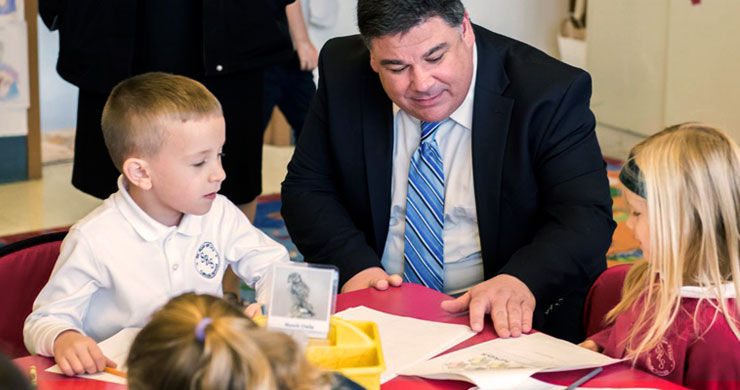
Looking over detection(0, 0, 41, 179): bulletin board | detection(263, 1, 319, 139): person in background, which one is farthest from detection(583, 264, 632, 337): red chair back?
detection(0, 0, 41, 179): bulletin board

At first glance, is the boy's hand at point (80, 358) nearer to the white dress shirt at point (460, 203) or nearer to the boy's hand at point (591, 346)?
the boy's hand at point (591, 346)

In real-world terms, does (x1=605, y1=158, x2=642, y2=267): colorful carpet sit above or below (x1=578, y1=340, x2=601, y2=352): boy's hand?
below

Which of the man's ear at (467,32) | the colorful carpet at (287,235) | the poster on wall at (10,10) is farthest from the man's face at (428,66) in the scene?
the poster on wall at (10,10)

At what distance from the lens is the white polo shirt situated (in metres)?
1.79

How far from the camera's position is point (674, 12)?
5980 mm

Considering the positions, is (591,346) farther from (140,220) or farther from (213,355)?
(213,355)

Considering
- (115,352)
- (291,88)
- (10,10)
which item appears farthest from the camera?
(10,10)

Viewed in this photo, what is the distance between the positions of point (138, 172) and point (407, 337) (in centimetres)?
66

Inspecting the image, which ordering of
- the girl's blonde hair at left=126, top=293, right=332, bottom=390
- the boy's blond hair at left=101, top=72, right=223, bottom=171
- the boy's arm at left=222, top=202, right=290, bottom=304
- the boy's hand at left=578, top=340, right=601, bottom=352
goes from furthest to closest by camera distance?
the boy's arm at left=222, top=202, right=290, bottom=304
the boy's blond hair at left=101, top=72, right=223, bottom=171
the boy's hand at left=578, top=340, right=601, bottom=352
the girl's blonde hair at left=126, top=293, right=332, bottom=390

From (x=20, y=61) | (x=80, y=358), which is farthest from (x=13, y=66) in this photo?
(x=80, y=358)

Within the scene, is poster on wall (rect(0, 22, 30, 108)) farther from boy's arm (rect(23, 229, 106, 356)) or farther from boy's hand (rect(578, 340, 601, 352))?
boy's hand (rect(578, 340, 601, 352))

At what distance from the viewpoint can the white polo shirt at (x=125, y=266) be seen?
179 cm

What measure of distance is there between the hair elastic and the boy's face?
966 mm

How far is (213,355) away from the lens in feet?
3.11
